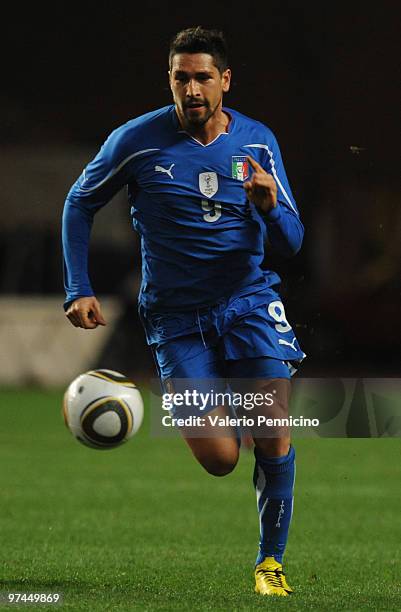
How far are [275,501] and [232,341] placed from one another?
71 centimetres

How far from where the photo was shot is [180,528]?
7820 millimetres

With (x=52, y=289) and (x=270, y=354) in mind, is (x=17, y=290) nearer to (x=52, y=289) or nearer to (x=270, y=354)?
(x=52, y=289)

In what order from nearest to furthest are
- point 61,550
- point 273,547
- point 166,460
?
point 273,547 < point 61,550 < point 166,460

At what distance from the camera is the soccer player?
18.6 feet

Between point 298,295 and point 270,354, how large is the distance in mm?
1355

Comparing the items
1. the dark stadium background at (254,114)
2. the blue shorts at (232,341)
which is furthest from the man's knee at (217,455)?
the dark stadium background at (254,114)

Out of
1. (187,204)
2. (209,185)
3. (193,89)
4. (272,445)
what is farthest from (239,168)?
(272,445)

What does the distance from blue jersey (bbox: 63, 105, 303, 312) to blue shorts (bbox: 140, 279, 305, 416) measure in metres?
0.07

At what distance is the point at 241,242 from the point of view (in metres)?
5.74

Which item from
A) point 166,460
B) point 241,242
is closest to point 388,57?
point 241,242

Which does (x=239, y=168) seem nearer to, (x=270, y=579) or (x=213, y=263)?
(x=213, y=263)

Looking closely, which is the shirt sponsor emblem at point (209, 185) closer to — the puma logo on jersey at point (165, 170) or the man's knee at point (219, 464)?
the puma logo on jersey at point (165, 170)

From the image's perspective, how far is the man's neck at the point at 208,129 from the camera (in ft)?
18.9

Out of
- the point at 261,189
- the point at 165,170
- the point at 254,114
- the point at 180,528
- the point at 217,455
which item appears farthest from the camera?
the point at 254,114
